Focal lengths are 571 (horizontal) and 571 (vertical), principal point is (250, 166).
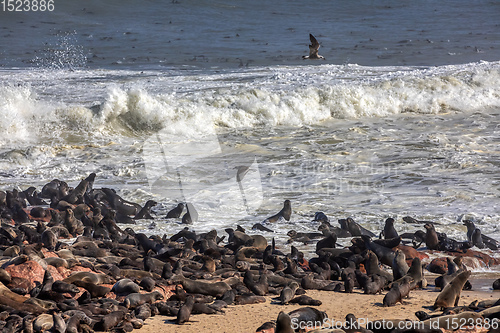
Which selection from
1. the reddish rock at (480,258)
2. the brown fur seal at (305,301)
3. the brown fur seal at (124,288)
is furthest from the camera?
the reddish rock at (480,258)

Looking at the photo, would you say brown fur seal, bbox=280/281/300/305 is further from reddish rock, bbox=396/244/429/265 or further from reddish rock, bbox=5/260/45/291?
reddish rock, bbox=5/260/45/291

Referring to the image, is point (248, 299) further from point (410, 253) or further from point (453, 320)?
point (410, 253)

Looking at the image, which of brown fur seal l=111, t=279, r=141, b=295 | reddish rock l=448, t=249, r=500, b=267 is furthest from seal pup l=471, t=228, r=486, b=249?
brown fur seal l=111, t=279, r=141, b=295

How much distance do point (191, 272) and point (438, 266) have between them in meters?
2.51

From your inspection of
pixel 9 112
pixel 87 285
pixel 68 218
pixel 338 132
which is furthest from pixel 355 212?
pixel 9 112

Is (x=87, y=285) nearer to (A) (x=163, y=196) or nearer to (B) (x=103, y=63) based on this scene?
(A) (x=163, y=196)

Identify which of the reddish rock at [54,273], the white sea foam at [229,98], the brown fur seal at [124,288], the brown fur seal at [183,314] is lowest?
the brown fur seal at [183,314]

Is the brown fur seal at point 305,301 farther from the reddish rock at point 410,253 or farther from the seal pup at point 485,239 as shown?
the seal pup at point 485,239

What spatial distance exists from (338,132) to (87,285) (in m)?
9.47

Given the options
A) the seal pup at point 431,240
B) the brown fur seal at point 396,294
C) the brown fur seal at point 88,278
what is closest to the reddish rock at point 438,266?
the seal pup at point 431,240

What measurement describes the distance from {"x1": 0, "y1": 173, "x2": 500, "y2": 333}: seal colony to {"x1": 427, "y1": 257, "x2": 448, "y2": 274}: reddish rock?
15 mm

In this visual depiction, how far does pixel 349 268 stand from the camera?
529cm

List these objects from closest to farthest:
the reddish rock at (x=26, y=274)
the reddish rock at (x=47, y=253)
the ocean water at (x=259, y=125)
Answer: the reddish rock at (x=26, y=274), the reddish rock at (x=47, y=253), the ocean water at (x=259, y=125)

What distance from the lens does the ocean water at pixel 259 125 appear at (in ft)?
27.5
